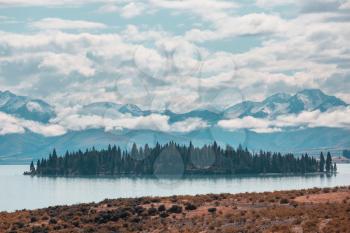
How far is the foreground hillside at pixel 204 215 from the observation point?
62000 millimetres

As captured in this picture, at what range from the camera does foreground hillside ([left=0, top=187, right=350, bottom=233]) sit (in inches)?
2441

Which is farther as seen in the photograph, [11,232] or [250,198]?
[250,198]

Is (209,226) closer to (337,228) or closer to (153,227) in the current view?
(153,227)

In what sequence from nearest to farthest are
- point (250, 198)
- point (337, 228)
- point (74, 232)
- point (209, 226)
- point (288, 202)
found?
1. point (337, 228)
2. point (209, 226)
3. point (74, 232)
4. point (288, 202)
5. point (250, 198)

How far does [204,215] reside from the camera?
7138cm

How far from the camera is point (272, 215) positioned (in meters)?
65.4

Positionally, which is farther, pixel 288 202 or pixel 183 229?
pixel 288 202

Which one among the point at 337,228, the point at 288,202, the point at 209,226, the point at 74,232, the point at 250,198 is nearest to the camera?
the point at 337,228

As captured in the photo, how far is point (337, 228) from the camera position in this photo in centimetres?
5616

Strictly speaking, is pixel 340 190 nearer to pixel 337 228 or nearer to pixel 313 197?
pixel 313 197

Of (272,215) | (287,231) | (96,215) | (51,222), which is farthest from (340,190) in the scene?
(51,222)

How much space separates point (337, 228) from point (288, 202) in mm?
18745

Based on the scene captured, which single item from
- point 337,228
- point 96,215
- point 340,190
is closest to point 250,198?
point 340,190

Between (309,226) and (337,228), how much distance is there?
11.3 ft
